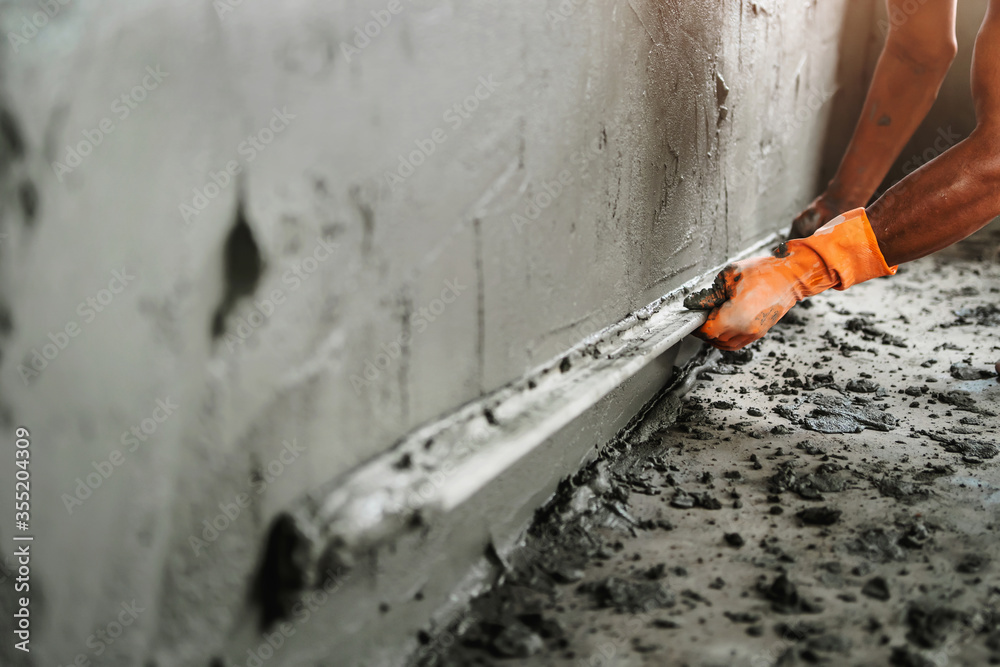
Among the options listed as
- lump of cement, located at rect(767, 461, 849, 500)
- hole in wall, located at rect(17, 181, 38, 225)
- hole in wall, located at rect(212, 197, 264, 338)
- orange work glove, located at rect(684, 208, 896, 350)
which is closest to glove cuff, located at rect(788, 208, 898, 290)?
orange work glove, located at rect(684, 208, 896, 350)

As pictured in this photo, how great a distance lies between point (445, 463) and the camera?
1.18 m

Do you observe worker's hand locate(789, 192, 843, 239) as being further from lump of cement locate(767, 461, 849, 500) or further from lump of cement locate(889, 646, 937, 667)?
lump of cement locate(889, 646, 937, 667)

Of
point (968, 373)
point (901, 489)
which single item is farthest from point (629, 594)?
point (968, 373)

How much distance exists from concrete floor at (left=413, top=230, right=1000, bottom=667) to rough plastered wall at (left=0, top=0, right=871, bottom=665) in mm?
255

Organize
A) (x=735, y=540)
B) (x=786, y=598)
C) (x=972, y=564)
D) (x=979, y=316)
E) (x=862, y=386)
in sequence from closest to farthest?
(x=786, y=598)
(x=972, y=564)
(x=735, y=540)
(x=862, y=386)
(x=979, y=316)

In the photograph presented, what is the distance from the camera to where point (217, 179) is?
0.86 metres

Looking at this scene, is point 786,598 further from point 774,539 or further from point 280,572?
point 280,572

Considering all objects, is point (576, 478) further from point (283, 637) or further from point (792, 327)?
point (792, 327)

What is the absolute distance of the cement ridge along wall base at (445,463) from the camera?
98 centimetres

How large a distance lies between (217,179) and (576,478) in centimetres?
118

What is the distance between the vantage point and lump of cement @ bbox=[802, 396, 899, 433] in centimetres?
210

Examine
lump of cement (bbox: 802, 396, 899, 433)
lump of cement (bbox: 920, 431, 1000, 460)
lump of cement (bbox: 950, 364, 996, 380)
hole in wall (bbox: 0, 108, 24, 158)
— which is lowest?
lump of cement (bbox: 950, 364, 996, 380)

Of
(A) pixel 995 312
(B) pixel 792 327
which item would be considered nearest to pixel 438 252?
(B) pixel 792 327

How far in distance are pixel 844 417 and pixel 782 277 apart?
0.50m
